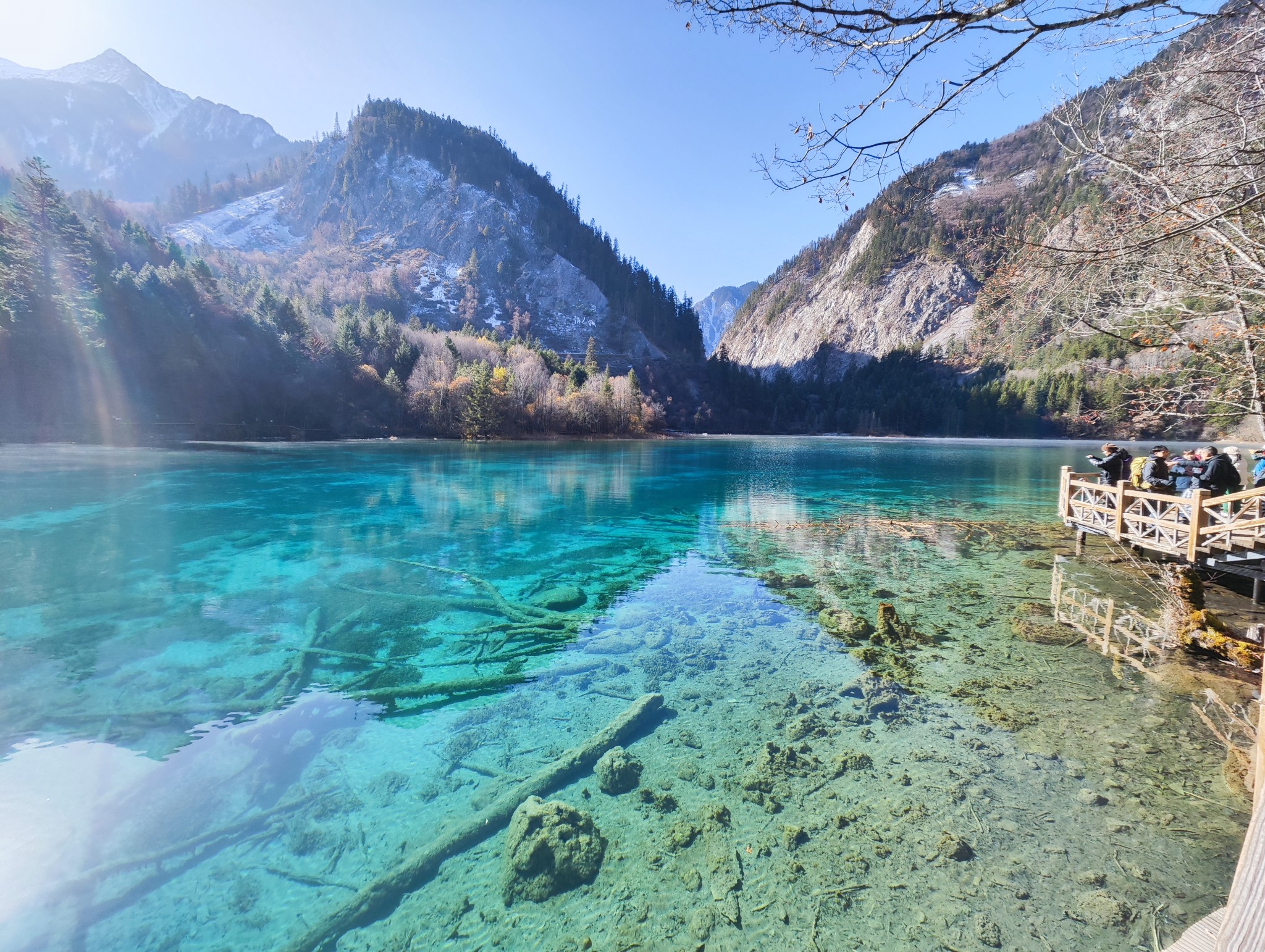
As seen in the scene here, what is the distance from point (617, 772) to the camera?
5.66m

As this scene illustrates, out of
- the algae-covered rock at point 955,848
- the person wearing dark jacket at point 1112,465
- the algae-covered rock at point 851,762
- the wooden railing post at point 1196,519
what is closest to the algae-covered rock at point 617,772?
the algae-covered rock at point 851,762

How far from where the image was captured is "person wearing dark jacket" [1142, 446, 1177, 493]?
44.0 ft

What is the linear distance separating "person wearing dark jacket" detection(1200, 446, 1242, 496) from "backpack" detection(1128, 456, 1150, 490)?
6.36 ft

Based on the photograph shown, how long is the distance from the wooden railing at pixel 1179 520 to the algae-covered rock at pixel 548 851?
11115 mm

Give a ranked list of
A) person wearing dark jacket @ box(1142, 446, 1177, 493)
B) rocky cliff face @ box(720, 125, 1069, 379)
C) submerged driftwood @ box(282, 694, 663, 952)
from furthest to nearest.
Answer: rocky cliff face @ box(720, 125, 1069, 379), person wearing dark jacket @ box(1142, 446, 1177, 493), submerged driftwood @ box(282, 694, 663, 952)

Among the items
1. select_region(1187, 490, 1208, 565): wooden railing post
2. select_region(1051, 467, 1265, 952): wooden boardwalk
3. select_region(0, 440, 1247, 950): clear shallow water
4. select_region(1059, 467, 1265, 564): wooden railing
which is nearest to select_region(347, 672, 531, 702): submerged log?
select_region(0, 440, 1247, 950): clear shallow water

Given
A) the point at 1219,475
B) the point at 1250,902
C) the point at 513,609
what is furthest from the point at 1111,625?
the point at 513,609

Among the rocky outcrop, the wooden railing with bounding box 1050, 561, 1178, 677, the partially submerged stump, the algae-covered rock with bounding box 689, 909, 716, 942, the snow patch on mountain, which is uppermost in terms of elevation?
the snow patch on mountain

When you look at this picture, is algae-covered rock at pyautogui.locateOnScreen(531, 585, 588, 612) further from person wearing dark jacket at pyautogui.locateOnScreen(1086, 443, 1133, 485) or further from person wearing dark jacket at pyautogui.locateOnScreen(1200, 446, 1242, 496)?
person wearing dark jacket at pyautogui.locateOnScreen(1086, 443, 1133, 485)

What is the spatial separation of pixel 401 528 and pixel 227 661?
1074 centimetres

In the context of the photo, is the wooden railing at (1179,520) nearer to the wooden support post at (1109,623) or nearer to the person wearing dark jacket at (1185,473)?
the person wearing dark jacket at (1185,473)

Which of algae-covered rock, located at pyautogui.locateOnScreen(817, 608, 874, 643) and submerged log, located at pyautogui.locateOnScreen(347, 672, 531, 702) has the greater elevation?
algae-covered rock, located at pyautogui.locateOnScreen(817, 608, 874, 643)

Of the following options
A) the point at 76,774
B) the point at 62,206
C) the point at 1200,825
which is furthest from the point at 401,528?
the point at 62,206

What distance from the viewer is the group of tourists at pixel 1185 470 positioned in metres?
11.6
